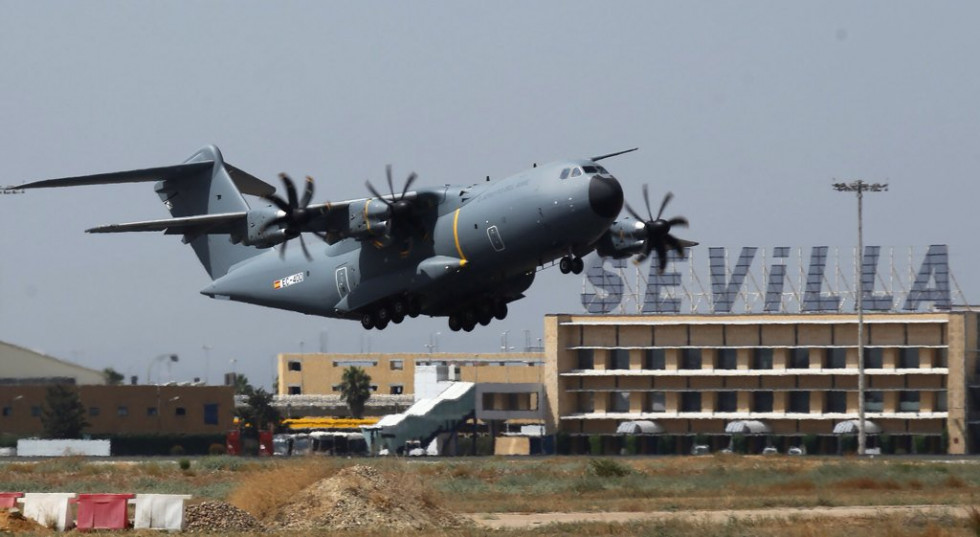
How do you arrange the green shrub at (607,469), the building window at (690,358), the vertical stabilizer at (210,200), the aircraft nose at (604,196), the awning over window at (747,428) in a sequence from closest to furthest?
the aircraft nose at (604,196) → the vertical stabilizer at (210,200) → the green shrub at (607,469) → the awning over window at (747,428) → the building window at (690,358)

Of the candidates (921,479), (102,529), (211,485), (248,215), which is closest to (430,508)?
(102,529)

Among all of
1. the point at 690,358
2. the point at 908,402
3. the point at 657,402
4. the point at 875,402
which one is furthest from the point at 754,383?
the point at 908,402

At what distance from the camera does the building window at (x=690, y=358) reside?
96812mm

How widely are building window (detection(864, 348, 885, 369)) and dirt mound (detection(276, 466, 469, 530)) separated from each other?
204 feet

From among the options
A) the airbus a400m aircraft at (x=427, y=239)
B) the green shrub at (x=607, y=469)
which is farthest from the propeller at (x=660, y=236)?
the green shrub at (x=607, y=469)

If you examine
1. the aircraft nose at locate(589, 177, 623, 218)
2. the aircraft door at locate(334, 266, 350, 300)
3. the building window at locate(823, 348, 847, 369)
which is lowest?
the building window at locate(823, 348, 847, 369)

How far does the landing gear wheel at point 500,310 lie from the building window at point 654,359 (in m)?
53.3

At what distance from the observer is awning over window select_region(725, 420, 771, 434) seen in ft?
303

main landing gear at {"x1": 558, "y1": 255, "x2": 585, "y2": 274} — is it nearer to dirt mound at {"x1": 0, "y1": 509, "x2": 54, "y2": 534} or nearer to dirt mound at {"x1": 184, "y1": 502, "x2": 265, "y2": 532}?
dirt mound at {"x1": 184, "y1": 502, "x2": 265, "y2": 532}

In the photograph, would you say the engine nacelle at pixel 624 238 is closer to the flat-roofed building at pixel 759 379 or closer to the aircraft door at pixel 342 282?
the aircraft door at pixel 342 282

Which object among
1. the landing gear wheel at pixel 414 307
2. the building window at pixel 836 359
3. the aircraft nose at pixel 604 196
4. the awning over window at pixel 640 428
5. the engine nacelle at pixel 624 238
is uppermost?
the aircraft nose at pixel 604 196

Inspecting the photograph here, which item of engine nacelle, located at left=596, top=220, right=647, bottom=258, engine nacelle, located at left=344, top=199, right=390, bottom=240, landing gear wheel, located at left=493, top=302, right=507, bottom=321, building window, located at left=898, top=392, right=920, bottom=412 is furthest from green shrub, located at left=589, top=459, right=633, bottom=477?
building window, located at left=898, top=392, right=920, bottom=412

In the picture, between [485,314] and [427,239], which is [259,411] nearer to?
[485,314]

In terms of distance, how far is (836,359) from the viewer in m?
94.5
